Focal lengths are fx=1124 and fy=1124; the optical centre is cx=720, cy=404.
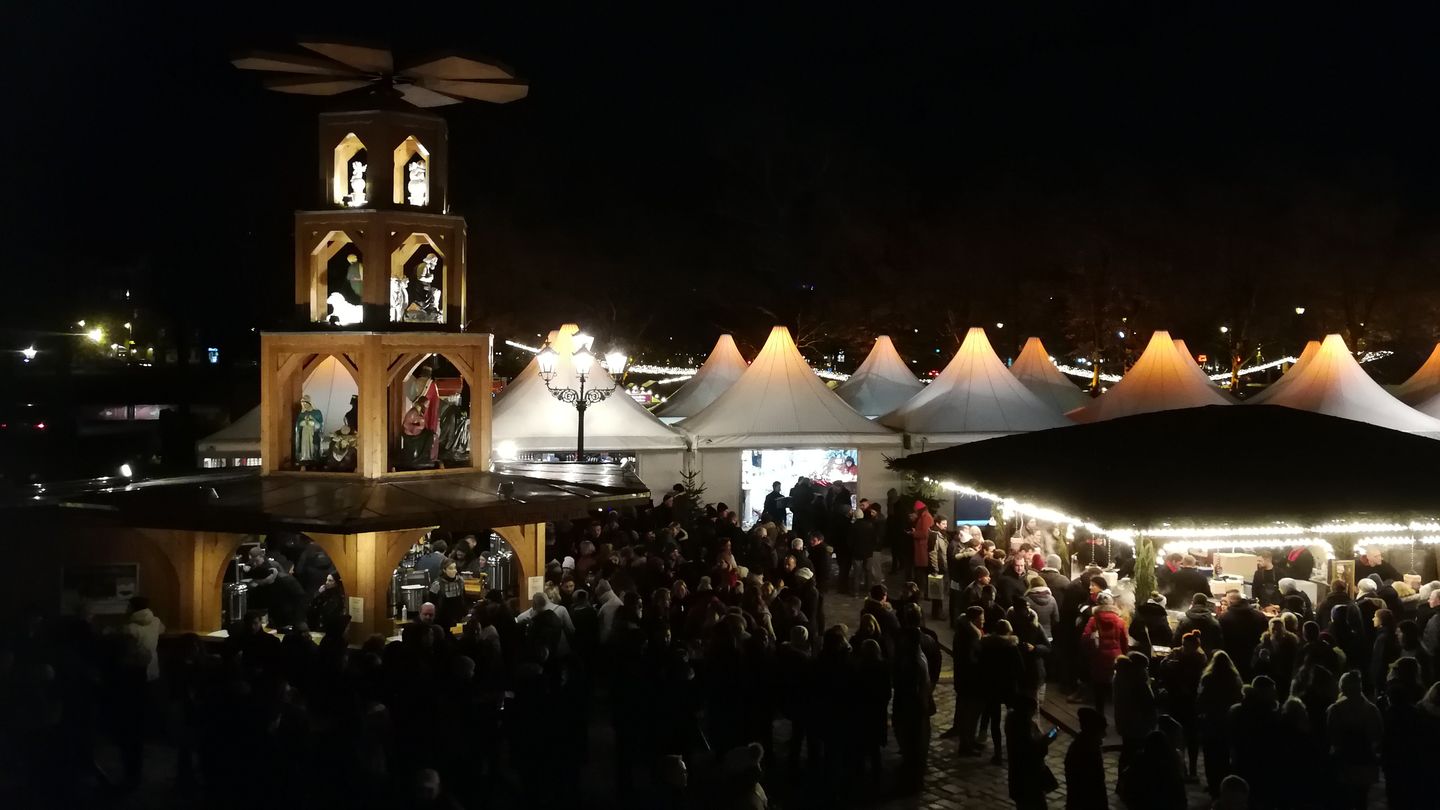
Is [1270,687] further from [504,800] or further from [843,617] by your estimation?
[843,617]

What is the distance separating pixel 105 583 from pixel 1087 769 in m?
9.82

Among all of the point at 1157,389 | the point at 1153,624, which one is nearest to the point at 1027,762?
the point at 1153,624

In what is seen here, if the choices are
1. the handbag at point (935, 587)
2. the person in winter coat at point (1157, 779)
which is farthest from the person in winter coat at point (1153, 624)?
the handbag at point (935, 587)

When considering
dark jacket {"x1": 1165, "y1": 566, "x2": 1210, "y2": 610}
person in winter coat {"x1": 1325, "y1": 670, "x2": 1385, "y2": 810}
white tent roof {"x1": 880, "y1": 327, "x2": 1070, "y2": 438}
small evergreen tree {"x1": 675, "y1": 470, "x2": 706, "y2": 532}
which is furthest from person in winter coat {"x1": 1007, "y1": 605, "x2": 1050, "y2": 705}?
white tent roof {"x1": 880, "y1": 327, "x2": 1070, "y2": 438}

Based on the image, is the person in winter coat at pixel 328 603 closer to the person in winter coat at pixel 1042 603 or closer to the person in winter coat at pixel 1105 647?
the person in winter coat at pixel 1042 603

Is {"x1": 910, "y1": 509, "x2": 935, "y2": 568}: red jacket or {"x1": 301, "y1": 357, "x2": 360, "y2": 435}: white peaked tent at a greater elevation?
{"x1": 301, "y1": 357, "x2": 360, "y2": 435}: white peaked tent

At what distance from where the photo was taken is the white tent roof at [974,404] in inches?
877

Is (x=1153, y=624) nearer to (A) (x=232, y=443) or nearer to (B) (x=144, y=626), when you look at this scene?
(B) (x=144, y=626)

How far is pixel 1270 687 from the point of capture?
7023mm

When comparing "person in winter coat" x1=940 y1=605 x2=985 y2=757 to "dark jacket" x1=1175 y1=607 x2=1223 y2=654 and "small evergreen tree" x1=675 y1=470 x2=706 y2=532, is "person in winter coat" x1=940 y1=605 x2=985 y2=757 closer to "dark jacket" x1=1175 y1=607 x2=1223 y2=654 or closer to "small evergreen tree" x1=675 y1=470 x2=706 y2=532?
"dark jacket" x1=1175 y1=607 x2=1223 y2=654

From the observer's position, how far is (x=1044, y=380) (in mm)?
28250

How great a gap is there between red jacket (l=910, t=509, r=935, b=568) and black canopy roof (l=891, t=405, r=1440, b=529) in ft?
10.2

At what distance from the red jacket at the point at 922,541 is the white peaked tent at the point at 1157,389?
24.0 ft

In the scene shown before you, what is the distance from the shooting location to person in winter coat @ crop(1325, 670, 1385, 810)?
723 cm
